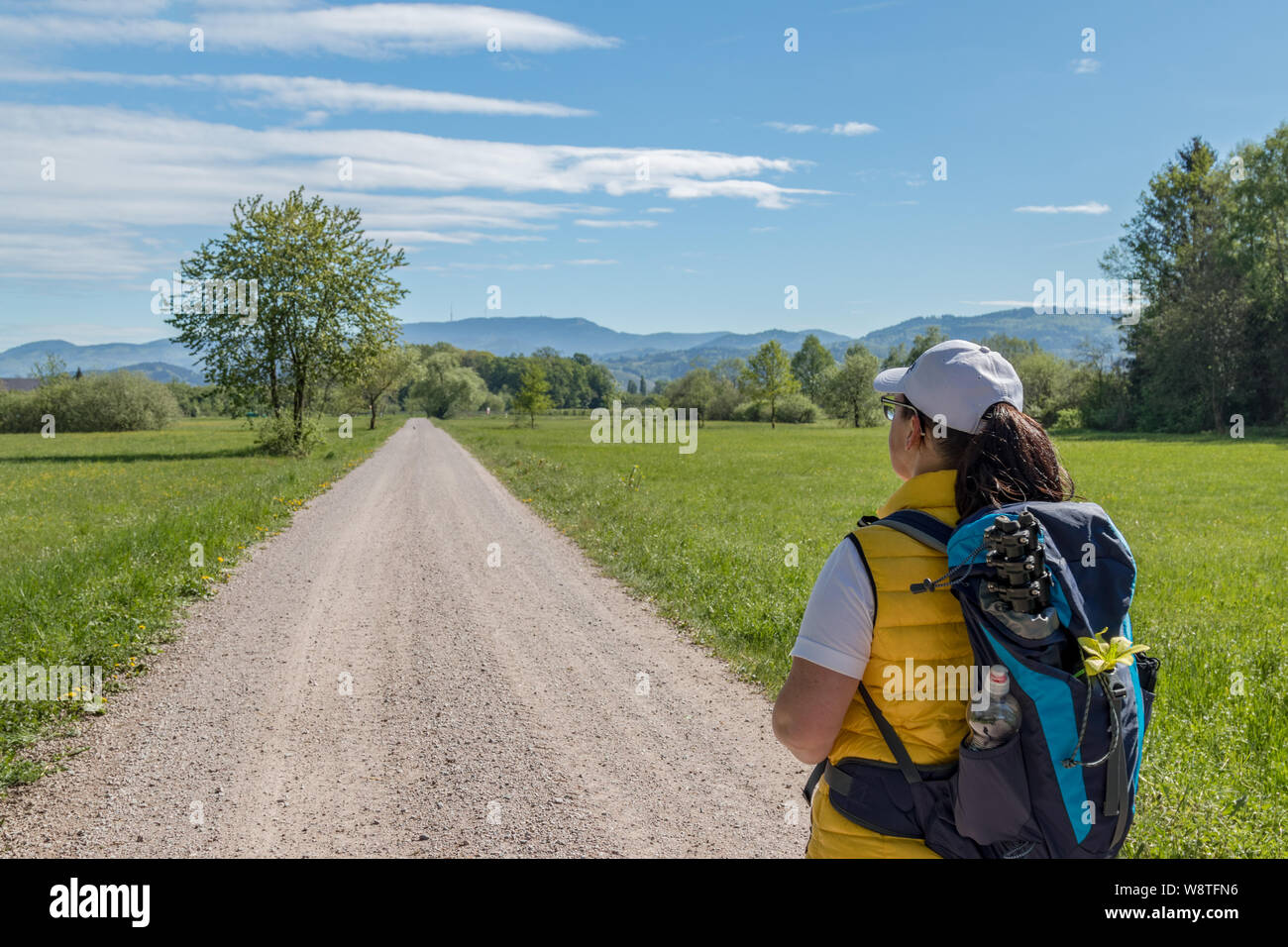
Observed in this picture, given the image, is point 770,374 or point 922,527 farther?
point 770,374

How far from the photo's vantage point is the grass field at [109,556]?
7.13 meters

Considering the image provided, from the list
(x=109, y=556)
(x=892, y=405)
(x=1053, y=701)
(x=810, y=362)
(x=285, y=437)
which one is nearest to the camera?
(x=1053, y=701)

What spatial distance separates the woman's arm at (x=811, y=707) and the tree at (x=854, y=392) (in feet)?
294

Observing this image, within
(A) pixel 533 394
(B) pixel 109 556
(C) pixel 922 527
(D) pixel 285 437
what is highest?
(A) pixel 533 394

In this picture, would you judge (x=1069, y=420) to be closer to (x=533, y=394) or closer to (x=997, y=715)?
(x=533, y=394)

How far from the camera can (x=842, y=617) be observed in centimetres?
196

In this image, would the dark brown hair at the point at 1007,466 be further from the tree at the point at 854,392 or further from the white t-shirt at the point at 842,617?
the tree at the point at 854,392

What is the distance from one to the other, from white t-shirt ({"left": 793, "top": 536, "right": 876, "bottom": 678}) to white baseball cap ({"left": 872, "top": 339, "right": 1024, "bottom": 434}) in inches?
17.0

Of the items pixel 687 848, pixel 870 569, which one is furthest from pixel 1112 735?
pixel 687 848

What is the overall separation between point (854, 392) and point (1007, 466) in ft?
310
